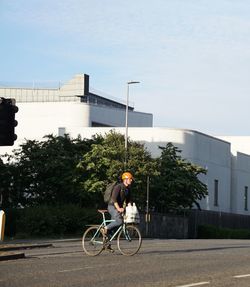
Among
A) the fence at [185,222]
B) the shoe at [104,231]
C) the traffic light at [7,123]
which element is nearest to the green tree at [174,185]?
the fence at [185,222]

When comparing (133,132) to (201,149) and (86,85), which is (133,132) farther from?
(86,85)

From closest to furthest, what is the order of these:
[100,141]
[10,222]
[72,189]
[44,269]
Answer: [44,269], [10,222], [72,189], [100,141]

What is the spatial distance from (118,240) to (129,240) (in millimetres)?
333

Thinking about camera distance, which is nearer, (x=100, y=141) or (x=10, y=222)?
(x=10, y=222)

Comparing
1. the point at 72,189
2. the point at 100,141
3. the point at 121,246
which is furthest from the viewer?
the point at 100,141

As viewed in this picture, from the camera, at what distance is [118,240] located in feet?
59.8

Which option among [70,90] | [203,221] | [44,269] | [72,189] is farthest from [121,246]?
[70,90]

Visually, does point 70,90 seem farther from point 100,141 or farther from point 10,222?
point 10,222

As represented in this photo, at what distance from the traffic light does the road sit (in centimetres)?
264

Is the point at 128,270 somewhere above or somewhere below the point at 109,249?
below

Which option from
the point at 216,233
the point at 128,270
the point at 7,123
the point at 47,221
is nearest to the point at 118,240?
the point at 128,270

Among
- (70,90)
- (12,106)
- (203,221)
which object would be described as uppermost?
(70,90)

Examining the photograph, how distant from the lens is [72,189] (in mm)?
44219

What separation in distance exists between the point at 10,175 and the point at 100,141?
6.22m
